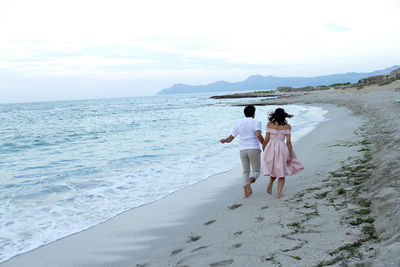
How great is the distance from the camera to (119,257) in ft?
13.9

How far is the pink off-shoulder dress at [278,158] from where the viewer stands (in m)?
5.53

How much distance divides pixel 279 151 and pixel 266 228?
1748 millimetres

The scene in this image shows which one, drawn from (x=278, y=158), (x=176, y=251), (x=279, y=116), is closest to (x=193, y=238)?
(x=176, y=251)

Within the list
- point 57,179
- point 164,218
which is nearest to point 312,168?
point 164,218

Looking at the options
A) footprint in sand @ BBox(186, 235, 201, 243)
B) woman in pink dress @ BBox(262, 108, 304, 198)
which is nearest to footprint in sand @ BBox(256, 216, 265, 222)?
footprint in sand @ BBox(186, 235, 201, 243)

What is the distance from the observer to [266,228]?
4.11 m

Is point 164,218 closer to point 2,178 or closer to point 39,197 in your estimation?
point 39,197

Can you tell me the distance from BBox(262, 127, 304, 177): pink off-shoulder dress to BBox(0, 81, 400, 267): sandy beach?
0.41m

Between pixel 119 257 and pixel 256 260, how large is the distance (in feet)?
6.20

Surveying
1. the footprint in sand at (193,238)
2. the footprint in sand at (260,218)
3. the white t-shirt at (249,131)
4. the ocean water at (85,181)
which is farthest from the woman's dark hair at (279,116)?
the ocean water at (85,181)

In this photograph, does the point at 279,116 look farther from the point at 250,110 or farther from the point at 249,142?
the point at 249,142

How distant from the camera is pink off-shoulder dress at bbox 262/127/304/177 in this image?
5.53 m

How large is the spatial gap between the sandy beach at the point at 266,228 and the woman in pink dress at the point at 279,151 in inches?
15.4

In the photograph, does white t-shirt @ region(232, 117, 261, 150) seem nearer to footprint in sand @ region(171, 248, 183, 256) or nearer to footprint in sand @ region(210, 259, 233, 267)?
footprint in sand @ region(171, 248, 183, 256)
